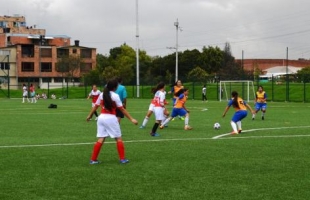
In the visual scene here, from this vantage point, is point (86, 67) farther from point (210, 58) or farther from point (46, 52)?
point (210, 58)

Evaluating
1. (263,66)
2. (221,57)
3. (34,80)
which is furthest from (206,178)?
(263,66)

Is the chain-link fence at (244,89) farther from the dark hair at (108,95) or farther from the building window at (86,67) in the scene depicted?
the dark hair at (108,95)

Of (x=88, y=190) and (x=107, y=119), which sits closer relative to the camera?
(x=88, y=190)

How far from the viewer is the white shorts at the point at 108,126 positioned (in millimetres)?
10414

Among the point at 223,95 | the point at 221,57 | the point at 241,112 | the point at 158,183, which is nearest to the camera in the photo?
the point at 158,183

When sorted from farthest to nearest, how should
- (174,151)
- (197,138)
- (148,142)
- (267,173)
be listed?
(197,138) < (148,142) < (174,151) < (267,173)

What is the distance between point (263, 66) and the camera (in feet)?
459

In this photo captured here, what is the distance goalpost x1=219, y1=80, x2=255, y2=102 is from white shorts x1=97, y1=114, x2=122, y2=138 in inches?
1782

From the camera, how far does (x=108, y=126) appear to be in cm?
1043

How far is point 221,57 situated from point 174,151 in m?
94.2

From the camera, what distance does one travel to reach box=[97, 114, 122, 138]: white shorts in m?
10.4

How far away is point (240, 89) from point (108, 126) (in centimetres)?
5012

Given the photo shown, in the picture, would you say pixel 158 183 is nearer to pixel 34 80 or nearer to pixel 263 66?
pixel 34 80

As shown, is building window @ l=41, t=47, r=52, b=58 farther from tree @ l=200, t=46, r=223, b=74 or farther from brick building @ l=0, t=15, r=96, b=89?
tree @ l=200, t=46, r=223, b=74
